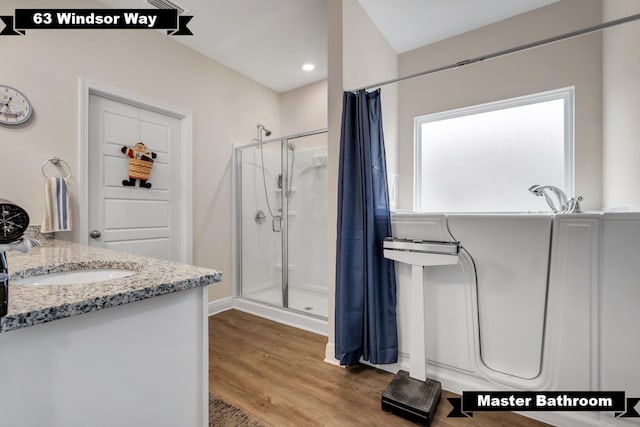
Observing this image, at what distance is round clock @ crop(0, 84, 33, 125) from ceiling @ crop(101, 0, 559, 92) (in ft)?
3.10

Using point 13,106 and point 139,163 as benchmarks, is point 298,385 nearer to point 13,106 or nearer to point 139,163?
point 139,163

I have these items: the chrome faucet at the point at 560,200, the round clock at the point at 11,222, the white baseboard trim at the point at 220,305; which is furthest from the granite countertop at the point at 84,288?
the chrome faucet at the point at 560,200

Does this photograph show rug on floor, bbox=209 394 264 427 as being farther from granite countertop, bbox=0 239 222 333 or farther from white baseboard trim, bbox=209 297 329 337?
white baseboard trim, bbox=209 297 329 337

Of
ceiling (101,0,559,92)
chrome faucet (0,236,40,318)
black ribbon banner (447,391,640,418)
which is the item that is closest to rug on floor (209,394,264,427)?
black ribbon banner (447,391,640,418)

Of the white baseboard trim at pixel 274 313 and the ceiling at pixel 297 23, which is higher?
the ceiling at pixel 297 23

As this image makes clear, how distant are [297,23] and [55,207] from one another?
2.27 metres

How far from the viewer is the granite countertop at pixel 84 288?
1.77 ft

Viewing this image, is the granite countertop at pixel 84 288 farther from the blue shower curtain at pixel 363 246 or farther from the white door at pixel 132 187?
the white door at pixel 132 187

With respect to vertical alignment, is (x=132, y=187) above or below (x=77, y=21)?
below

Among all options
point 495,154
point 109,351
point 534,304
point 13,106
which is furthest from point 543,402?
point 13,106

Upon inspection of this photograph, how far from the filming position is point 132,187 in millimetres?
2332

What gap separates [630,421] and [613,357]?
A: 0.94 ft

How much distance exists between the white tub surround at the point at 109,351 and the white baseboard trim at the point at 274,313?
164 cm

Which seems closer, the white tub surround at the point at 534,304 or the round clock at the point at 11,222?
the round clock at the point at 11,222
